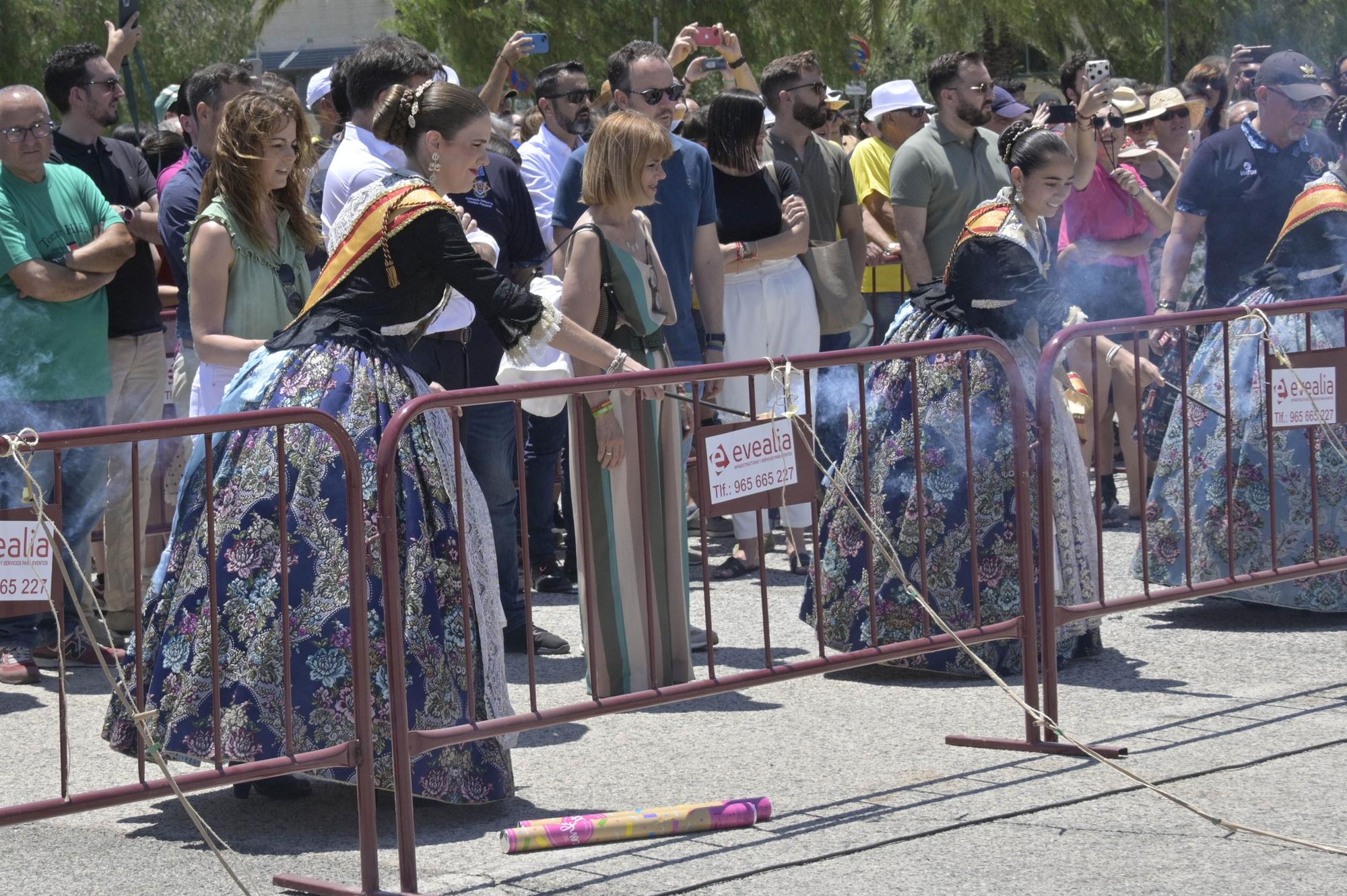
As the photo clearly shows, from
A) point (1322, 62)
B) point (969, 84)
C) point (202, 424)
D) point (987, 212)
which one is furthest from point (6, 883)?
point (1322, 62)

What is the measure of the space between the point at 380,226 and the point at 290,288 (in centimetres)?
98

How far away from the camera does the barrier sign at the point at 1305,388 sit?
5.86 metres

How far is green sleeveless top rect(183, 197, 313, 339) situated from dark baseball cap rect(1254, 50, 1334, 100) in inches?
155

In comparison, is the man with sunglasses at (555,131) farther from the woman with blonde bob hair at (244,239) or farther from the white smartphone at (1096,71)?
the woman with blonde bob hair at (244,239)

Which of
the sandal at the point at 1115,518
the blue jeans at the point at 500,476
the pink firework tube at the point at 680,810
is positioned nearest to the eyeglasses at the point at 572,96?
the blue jeans at the point at 500,476

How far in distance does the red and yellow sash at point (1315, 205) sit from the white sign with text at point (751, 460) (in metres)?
3.11

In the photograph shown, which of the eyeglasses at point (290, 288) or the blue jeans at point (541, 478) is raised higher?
the eyeglasses at point (290, 288)

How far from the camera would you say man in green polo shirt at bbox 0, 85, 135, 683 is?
6188 millimetres

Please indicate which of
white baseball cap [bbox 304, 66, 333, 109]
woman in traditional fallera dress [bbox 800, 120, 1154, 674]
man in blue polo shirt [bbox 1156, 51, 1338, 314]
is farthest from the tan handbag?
white baseball cap [bbox 304, 66, 333, 109]

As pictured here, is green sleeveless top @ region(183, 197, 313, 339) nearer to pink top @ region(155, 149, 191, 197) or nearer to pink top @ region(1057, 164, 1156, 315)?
pink top @ region(155, 149, 191, 197)

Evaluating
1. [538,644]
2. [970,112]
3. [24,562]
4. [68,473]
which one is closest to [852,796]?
[538,644]

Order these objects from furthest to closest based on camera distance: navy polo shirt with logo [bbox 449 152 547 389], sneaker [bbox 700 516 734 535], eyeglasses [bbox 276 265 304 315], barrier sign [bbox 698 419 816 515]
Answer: sneaker [bbox 700 516 734 535] < navy polo shirt with logo [bbox 449 152 547 389] < eyeglasses [bbox 276 265 304 315] < barrier sign [bbox 698 419 816 515]

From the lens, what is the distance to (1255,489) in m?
6.75

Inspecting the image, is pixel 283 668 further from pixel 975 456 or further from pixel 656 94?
pixel 656 94
